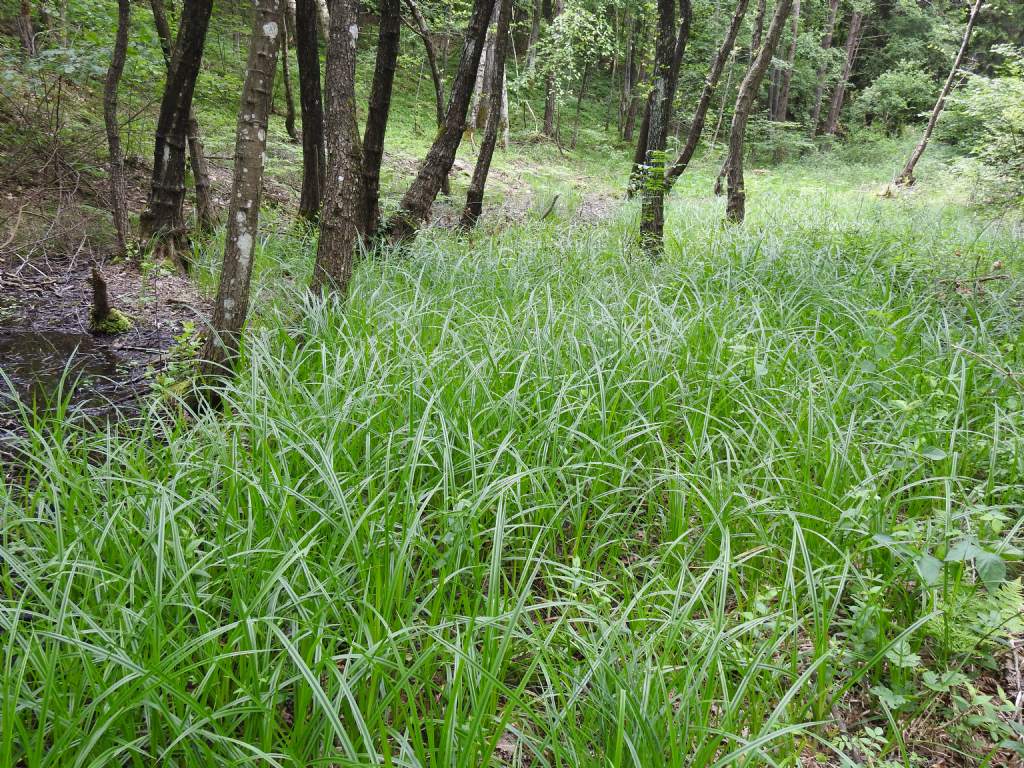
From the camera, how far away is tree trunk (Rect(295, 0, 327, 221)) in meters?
5.85

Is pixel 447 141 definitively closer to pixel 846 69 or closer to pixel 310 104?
pixel 310 104

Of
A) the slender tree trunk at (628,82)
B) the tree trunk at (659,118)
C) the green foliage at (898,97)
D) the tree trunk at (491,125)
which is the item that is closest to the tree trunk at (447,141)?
the tree trunk at (491,125)

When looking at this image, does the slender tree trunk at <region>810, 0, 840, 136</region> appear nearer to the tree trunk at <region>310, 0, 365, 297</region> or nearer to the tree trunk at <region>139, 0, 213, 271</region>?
the tree trunk at <region>139, 0, 213, 271</region>

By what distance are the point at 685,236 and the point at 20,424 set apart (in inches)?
259

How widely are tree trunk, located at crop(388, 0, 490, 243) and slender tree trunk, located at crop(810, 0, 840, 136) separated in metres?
21.1

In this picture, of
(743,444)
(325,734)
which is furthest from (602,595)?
(743,444)

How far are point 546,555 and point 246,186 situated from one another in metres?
2.89

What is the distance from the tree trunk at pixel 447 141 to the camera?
20.3 feet

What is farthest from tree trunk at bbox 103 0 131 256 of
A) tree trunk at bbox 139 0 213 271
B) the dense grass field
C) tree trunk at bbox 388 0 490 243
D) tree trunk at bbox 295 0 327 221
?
the dense grass field

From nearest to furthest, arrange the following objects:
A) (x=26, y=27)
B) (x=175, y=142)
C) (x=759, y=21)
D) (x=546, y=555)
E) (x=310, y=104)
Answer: (x=546, y=555), (x=175, y=142), (x=310, y=104), (x=26, y=27), (x=759, y=21)

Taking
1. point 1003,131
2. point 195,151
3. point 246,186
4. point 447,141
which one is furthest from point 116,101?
point 1003,131

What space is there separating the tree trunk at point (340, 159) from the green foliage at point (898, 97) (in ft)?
87.5

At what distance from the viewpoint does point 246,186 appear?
11.7ft

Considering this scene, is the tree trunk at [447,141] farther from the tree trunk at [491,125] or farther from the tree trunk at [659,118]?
the tree trunk at [659,118]
